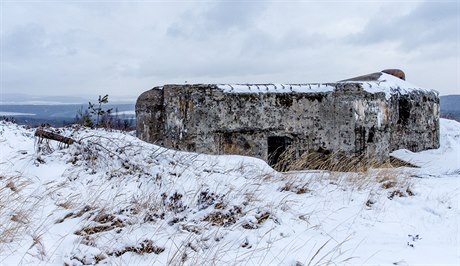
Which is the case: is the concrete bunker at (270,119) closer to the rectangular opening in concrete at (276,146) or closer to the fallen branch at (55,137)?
the rectangular opening in concrete at (276,146)

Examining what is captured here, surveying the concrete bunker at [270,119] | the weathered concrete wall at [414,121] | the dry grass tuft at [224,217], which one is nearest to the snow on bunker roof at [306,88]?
the concrete bunker at [270,119]

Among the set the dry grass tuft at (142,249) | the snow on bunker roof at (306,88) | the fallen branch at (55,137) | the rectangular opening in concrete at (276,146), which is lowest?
the dry grass tuft at (142,249)

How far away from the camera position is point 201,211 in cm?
390

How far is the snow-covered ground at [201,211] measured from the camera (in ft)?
9.96

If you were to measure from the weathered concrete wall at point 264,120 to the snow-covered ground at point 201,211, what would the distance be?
5.02ft

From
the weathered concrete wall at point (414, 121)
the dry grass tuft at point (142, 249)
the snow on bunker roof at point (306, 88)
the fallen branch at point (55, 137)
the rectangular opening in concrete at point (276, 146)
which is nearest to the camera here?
the dry grass tuft at point (142, 249)

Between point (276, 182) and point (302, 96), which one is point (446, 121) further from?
point (276, 182)

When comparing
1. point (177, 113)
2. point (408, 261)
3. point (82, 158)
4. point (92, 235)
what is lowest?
point (408, 261)

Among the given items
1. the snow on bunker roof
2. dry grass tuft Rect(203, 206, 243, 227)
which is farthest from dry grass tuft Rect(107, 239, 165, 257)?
the snow on bunker roof

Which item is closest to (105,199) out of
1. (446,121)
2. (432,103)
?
(432,103)

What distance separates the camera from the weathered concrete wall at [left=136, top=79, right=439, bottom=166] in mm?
7258

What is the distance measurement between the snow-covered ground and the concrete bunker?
5.02ft

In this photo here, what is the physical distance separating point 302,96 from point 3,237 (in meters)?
5.68

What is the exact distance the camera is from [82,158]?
16.2 feet
